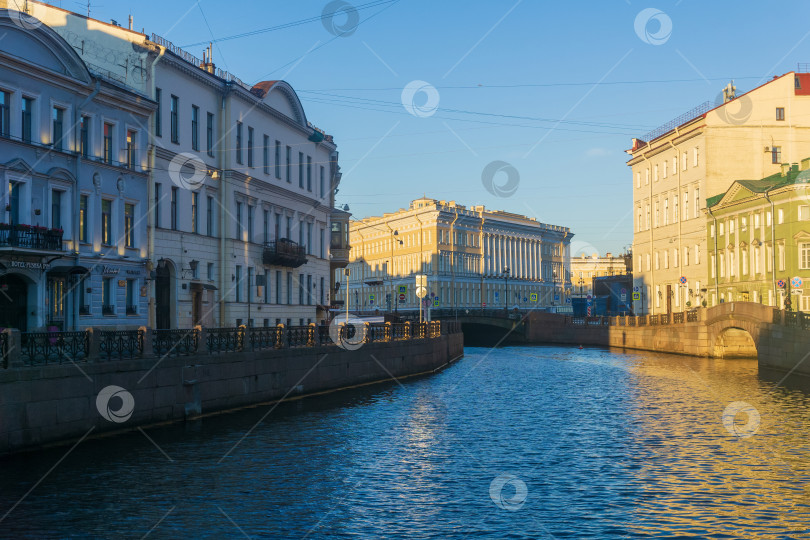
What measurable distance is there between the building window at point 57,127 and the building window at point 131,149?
4.37m

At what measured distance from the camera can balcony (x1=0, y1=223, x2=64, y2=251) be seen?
26625 mm

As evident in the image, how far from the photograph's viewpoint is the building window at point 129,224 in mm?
34000

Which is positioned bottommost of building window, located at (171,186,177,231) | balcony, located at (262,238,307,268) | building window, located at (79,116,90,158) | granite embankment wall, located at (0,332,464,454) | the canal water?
the canal water

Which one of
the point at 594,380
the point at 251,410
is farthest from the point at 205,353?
the point at 594,380

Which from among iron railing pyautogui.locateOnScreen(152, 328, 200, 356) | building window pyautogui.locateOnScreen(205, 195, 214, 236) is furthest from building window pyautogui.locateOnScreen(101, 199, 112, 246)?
iron railing pyautogui.locateOnScreen(152, 328, 200, 356)

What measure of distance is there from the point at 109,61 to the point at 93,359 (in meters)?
17.9

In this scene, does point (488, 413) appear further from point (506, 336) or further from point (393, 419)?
point (506, 336)

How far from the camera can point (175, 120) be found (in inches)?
1496

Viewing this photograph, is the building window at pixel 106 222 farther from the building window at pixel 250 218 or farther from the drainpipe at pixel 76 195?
the building window at pixel 250 218

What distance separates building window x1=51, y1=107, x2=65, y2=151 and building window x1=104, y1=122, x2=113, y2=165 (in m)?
2.74

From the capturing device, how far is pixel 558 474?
18.0 m

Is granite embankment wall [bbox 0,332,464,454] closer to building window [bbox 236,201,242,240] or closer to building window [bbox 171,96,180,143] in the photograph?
building window [bbox 236,201,242,240]

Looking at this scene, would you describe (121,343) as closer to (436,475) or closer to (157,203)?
(436,475)

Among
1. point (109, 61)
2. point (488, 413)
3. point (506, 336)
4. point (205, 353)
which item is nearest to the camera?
point (205, 353)
